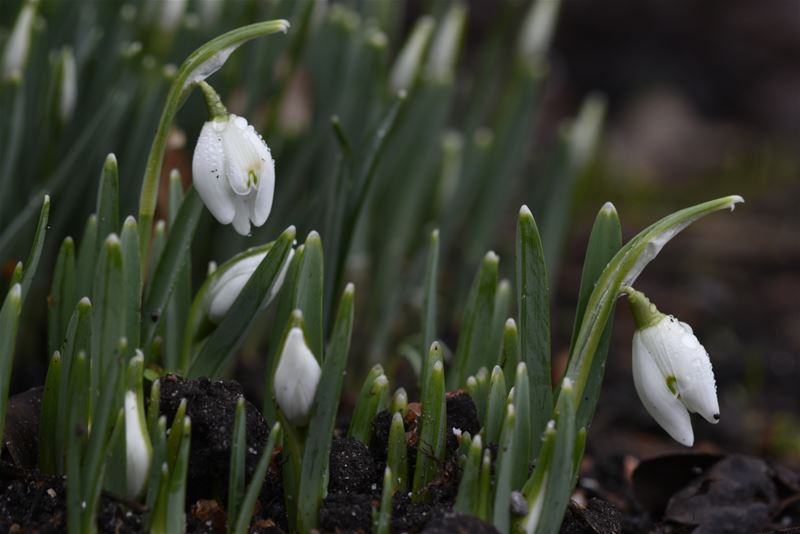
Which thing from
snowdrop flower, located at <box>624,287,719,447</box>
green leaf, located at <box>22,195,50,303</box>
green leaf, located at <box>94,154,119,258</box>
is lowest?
snowdrop flower, located at <box>624,287,719,447</box>

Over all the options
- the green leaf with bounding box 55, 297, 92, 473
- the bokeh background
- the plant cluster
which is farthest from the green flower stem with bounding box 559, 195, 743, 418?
the bokeh background

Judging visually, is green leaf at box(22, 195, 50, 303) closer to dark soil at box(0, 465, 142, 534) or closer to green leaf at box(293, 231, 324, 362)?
dark soil at box(0, 465, 142, 534)

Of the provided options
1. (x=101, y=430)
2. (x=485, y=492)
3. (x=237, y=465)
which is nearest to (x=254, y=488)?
(x=237, y=465)

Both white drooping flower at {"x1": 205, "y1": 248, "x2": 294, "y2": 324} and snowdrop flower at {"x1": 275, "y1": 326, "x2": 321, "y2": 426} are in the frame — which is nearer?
snowdrop flower at {"x1": 275, "y1": 326, "x2": 321, "y2": 426}

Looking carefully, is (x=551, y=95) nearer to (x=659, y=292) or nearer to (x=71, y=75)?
(x=659, y=292)

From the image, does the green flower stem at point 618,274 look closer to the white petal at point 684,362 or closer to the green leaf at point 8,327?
the white petal at point 684,362

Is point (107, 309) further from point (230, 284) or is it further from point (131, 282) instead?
point (230, 284)
